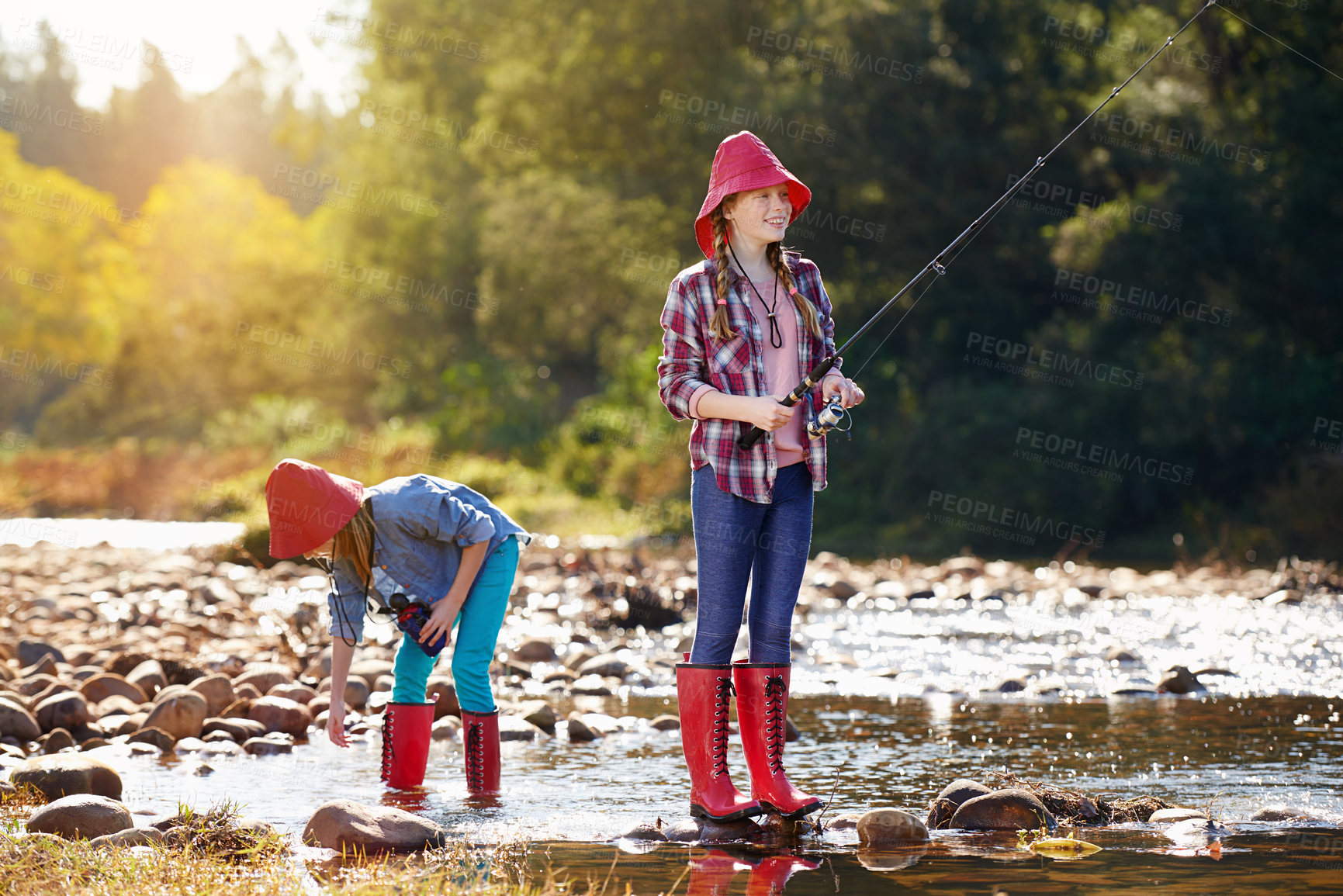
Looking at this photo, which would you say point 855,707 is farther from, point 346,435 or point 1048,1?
point 346,435

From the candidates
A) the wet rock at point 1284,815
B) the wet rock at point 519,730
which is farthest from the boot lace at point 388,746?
the wet rock at point 1284,815

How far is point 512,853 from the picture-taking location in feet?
12.0

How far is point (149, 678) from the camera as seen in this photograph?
22.1 feet

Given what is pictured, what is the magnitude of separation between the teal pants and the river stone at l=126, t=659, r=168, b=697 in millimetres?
2556

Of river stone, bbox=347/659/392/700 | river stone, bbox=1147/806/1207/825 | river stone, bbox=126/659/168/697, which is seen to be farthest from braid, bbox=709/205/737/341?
river stone, bbox=126/659/168/697

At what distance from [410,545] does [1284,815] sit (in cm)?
285

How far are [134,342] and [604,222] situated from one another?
77.1 ft

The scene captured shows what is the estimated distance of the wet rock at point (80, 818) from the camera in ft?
12.5

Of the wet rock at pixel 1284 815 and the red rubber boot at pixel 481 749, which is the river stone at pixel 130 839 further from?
the wet rock at pixel 1284 815

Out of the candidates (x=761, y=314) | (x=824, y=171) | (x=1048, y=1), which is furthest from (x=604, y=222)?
(x=761, y=314)

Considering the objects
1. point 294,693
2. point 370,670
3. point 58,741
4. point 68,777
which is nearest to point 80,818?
point 68,777

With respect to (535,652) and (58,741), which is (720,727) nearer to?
(58,741)

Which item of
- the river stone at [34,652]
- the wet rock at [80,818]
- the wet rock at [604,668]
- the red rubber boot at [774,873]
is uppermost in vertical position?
the river stone at [34,652]

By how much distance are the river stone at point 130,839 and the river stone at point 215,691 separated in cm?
253
